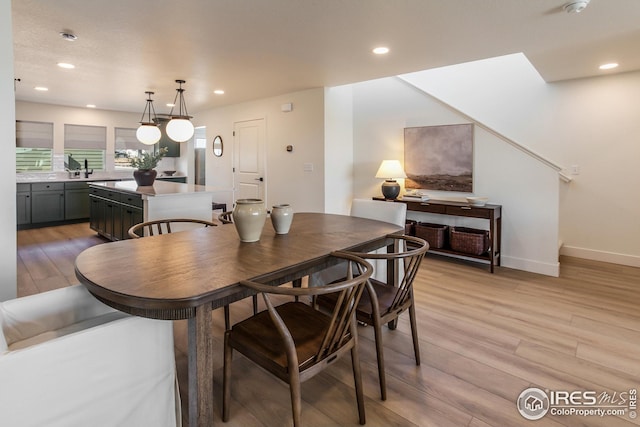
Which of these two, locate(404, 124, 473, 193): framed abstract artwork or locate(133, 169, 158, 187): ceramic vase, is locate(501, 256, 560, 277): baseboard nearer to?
locate(404, 124, 473, 193): framed abstract artwork

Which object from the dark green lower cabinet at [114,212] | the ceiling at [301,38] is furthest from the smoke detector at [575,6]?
the dark green lower cabinet at [114,212]

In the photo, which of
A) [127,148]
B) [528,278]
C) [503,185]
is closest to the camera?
[528,278]

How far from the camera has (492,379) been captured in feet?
6.37

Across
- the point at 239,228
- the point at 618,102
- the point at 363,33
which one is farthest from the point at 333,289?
the point at 618,102

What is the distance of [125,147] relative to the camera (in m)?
7.67

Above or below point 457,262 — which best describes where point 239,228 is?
above

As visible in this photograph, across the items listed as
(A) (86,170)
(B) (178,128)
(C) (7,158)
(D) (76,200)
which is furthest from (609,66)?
(A) (86,170)

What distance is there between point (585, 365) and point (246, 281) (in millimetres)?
2162

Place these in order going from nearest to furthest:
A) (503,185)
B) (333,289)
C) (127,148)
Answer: (333,289)
(503,185)
(127,148)

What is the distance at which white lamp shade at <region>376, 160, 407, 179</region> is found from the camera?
4.64 meters

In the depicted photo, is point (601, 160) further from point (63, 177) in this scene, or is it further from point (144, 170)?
point (63, 177)

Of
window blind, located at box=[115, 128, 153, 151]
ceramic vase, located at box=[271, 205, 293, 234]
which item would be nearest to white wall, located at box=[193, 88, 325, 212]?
ceramic vase, located at box=[271, 205, 293, 234]

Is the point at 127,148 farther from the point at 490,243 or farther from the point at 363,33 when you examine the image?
the point at 490,243

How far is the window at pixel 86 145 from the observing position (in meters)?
6.92
